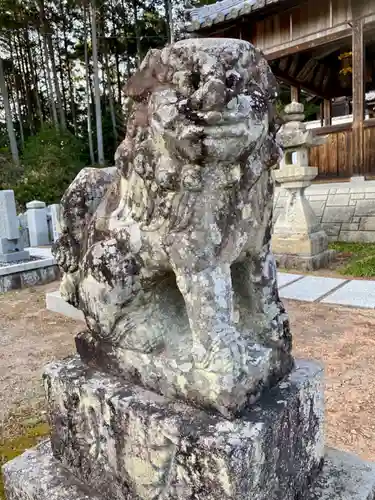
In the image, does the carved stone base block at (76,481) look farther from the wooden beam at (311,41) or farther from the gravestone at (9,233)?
the wooden beam at (311,41)

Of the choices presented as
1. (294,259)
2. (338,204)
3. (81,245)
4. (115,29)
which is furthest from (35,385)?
(115,29)

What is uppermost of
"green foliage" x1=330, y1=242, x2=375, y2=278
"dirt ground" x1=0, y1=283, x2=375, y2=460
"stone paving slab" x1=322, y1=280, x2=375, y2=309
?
"green foliage" x1=330, y1=242, x2=375, y2=278

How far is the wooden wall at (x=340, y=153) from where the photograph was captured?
6992mm

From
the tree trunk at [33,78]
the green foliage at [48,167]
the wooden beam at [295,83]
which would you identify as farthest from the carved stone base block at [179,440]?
the tree trunk at [33,78]

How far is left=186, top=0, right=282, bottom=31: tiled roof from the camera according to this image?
6.53 metres

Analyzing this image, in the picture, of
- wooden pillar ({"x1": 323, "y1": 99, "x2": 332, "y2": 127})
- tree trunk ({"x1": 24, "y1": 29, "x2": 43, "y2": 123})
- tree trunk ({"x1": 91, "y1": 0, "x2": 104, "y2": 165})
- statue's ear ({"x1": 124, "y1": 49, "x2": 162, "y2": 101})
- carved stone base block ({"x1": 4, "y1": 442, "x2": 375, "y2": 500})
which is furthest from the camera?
tree trunk ({"x1": 24, "y1": 29, "x2": 43, "y2": 123})

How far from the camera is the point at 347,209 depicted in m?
7.12

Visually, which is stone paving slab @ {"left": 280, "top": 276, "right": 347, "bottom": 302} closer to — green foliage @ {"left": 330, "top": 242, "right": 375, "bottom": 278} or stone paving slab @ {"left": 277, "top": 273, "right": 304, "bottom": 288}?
stone paving slab @ {"left": 277, "top": 273, "right": 304, "bottom": 288}

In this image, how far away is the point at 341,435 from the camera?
203 cm

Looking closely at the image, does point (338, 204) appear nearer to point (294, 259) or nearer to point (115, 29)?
point (294, 259)

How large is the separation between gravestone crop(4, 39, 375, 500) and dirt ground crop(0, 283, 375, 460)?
930mm

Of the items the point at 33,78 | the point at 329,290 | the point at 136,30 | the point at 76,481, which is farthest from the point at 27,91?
the point at 76,481

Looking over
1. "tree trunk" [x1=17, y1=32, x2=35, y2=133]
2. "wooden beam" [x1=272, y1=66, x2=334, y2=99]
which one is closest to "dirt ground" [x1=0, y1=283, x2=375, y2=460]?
"wooden beam" [x1=272, y1=66, x2=334, y2=99]

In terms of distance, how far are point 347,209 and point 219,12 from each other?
395cm
